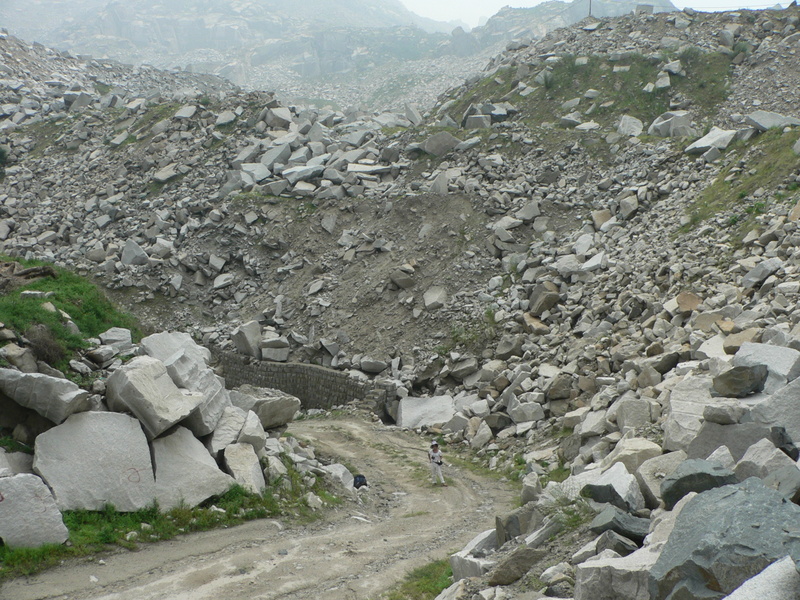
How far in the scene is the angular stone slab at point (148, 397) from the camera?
10133 mm

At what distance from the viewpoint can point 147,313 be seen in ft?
78.2

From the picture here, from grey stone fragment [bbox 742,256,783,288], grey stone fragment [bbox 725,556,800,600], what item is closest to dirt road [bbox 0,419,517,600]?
grey stone fragment [bbox 725,556,800,600]

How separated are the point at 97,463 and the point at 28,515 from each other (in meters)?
1.24

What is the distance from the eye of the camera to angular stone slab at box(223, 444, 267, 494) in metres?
10.8

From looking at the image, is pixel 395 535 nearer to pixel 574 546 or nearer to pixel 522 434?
pixel 574 546

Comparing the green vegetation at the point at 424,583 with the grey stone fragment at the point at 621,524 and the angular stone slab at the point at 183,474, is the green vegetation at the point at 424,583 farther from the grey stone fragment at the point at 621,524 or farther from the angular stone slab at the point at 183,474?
the angular stone slab at the point at 183,474

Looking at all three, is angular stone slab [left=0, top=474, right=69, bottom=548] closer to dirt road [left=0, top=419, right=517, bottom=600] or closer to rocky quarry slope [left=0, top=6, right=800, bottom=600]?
dirt road [left=0, top=419, right=517, bottom=600]

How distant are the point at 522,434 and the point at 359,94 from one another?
5533cm

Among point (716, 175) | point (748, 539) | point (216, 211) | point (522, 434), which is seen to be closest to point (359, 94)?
point (216, 211)

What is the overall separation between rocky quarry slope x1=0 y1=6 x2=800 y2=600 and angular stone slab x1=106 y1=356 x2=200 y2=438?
0.15m

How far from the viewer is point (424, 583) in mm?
8602

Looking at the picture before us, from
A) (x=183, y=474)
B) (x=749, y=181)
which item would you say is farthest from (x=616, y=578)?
(x=749, y=181)

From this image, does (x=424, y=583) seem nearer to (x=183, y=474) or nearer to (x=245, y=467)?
(x=245, y=467)

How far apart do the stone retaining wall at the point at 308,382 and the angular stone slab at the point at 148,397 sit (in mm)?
8688
